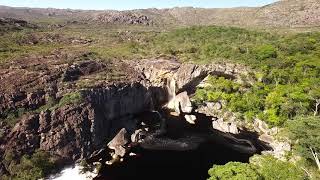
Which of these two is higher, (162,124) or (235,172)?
(235,172)

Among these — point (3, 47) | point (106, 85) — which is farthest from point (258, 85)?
point (3, 47)

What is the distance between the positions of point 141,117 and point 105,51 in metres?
27.2

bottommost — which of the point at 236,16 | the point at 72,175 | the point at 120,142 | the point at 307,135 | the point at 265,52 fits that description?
the point at 72,175

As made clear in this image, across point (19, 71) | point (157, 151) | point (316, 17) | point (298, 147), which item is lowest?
point (157, 151)

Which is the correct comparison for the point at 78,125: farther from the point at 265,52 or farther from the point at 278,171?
the point at 265,52

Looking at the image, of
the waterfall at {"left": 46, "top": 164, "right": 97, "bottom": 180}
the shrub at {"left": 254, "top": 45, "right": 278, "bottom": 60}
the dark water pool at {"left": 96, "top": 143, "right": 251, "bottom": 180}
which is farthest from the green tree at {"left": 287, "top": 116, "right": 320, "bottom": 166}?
the shrub at {"left": 254, "top": 45, "right": 278, "bottom": 60}

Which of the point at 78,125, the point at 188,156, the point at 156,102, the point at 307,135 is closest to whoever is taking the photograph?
the point at 307,135

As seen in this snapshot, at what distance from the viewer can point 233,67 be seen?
80.6 meters

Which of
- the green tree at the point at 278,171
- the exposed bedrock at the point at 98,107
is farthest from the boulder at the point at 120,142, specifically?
the green tree at the point at 278,171

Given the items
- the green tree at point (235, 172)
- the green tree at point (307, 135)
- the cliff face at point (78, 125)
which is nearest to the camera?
the green tree at point (235, 172)

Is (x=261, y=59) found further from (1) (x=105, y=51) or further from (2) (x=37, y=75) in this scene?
(2) (x=37, y=75)

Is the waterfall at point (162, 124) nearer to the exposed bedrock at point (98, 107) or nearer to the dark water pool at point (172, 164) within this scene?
the exposed bedrock at point (98, 107)

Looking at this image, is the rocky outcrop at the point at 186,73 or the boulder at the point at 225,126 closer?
the boulder at the point at 225,126

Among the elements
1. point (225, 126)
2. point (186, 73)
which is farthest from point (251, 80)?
point (225, 126)
